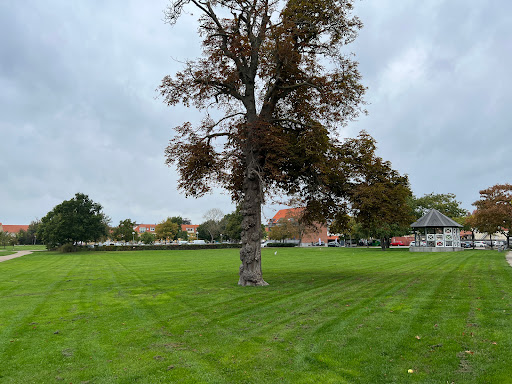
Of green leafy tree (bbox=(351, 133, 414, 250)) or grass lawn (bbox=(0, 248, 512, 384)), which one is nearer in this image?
grass lawn (bbox=(0, 248, 512, 384))

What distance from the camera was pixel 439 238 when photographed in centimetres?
5116

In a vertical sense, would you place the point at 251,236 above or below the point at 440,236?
above

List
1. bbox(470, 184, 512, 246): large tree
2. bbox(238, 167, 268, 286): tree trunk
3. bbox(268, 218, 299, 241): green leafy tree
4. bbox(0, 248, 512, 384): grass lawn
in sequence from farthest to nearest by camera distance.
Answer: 1. bbox(268, 218, 299, 241): green leafy tree
2. bbox(470, 184, 512, 246): large tree
3. bbox(238, 167, 268, 286): tree trunk
4. bbox(0, 248, 512, 384): grass lawn

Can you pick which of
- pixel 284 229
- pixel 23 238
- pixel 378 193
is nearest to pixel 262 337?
pixel 378 193

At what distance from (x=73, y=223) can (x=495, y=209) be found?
196 feet

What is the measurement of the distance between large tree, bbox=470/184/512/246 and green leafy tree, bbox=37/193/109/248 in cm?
5690

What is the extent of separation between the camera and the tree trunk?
48.0ft

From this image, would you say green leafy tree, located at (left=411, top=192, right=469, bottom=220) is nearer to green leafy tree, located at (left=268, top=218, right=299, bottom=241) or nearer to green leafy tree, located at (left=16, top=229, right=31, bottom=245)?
green leafy tree, located at (left=268, top=218, right=299, bottom=241)

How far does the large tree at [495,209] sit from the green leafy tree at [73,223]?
56904mm

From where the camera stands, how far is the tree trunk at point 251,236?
48.0ft

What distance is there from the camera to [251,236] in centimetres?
1490

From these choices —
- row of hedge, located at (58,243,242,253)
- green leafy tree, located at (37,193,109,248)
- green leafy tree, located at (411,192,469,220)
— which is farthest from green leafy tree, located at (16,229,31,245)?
green leafy tree, located at (411,192,469,220)

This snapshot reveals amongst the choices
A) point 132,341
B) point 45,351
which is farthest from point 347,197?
point 45,351

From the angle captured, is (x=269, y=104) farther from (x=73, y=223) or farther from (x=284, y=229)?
(x=284, y=229)
